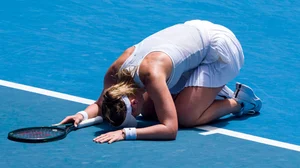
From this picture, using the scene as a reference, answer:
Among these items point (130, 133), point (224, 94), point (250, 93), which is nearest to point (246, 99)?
point (250, 93)

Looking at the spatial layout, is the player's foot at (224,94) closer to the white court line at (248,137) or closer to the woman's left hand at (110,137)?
the white court line at (248,137)

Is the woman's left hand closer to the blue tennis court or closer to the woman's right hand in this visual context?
the blue tennis court

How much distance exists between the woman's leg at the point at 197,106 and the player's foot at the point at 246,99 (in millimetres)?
338

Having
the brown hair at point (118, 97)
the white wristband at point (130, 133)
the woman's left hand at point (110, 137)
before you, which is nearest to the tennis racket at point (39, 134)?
the woman's left hand at point (110, 137)

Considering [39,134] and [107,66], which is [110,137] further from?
[107,66]

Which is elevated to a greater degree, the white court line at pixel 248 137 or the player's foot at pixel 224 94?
the player's foot at pixel 224 94

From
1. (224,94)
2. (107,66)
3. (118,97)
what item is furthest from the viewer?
(107,66)

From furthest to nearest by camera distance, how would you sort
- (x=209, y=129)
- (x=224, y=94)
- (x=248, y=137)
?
(x=224, y=94) < (x=209, y=129) < (x=248, y=137)

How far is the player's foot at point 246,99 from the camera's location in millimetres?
7566

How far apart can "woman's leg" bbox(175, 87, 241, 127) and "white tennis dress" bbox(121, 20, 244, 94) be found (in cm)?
7

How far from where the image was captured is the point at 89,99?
793 centimetres

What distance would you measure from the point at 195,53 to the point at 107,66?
230 centimetres

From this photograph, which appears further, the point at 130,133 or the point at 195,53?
the point at 195,53

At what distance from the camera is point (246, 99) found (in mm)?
7578
